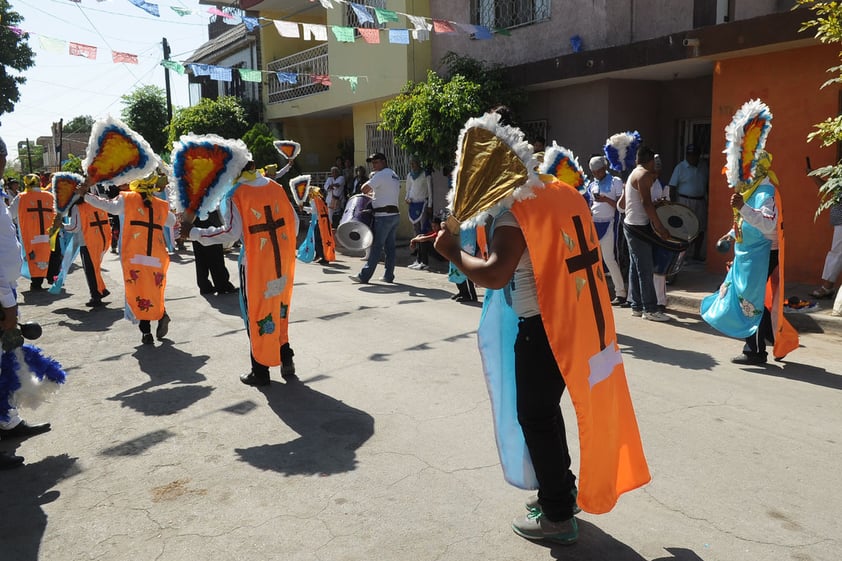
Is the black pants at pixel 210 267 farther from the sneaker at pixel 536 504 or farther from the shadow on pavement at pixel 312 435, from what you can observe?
the sneaker at pixel 536 504

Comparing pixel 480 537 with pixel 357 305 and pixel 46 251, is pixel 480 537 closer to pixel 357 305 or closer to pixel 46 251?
pixel 357 305

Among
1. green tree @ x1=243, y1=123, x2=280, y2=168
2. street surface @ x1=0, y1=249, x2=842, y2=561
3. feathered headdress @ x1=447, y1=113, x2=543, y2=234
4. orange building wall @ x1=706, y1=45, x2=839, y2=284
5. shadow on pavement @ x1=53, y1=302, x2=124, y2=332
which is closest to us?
feathered headdress @ x1=447, y1=113, x2=543, y2=234

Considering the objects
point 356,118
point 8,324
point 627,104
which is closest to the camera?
point 8,324

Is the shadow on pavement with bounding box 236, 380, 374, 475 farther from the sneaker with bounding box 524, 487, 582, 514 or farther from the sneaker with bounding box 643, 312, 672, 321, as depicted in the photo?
the sneaker with bounding box 643, 312, 672, 321

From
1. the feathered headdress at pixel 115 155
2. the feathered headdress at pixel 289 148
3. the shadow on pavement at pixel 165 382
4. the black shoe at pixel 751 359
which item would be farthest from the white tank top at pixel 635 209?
the feathered headdress at pixel 289 148

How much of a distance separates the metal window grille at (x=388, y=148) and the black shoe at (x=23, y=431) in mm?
13125

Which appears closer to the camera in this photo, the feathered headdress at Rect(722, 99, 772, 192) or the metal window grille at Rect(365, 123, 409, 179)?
the feathered headdress at Rect(722, 99, 772, 192)

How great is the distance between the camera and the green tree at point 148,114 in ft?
100

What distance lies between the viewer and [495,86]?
13.2 meters

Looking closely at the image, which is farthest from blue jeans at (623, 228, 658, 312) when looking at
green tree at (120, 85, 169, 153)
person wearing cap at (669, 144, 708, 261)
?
green tree at (120, 85, 169, 153)

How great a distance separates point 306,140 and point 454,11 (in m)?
9.89

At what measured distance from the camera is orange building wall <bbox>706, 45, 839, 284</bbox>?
925 cm

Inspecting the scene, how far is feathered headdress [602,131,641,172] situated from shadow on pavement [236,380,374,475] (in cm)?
527

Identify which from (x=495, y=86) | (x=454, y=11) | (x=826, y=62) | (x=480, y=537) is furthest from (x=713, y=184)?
(x=480, y=537)
